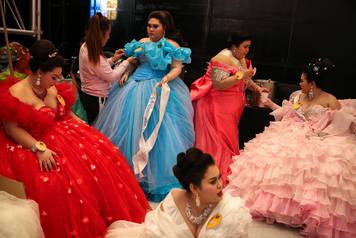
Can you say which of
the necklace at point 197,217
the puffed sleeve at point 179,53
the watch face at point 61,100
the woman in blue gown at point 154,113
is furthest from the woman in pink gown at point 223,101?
the necklace at point 197,217

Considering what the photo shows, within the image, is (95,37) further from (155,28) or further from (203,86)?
(203,86)

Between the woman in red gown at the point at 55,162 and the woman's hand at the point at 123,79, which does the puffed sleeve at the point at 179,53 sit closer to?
the woman's hand at the point at 123,79

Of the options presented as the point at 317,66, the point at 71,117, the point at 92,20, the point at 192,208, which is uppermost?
the point at 92,20

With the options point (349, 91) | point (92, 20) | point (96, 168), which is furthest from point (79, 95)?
point (349, 91)

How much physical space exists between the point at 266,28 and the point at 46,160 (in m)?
3.82

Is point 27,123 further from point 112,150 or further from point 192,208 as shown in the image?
point 192,208

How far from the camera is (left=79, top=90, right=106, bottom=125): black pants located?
426 cm

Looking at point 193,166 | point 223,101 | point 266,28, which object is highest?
point 266,28

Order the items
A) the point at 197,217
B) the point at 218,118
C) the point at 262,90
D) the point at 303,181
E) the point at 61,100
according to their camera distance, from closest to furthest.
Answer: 1. the point at 197,217
2. the point at 61,100
3. the point at 303,181
4. the point at 218,118
5. the point at 262,90

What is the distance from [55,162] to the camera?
2.62 meters

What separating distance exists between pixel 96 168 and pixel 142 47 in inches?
62.5

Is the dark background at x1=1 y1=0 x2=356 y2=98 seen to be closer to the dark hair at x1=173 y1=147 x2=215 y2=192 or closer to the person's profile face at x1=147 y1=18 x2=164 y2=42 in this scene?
the person's profile face at x1=147 y1=18 x2=164 y2=42

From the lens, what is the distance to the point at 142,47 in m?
4.03

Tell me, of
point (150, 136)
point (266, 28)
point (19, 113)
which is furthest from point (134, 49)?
point (266, 28)
